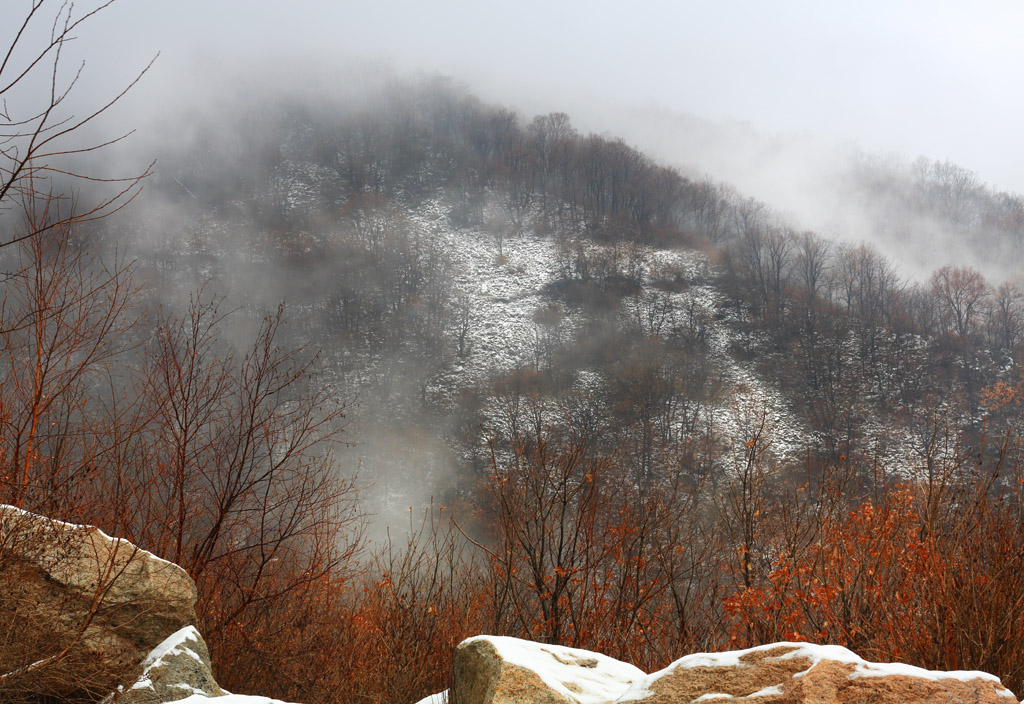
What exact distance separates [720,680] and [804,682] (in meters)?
0.41

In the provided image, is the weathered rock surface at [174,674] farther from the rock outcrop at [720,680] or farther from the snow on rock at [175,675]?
the rock outcrop at [720,680]

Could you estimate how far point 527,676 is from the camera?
3666 mm

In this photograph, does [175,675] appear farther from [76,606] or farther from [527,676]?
[527,676]

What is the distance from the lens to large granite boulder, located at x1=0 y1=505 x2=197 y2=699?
15.7 feet

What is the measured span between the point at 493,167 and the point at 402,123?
20.2 metres

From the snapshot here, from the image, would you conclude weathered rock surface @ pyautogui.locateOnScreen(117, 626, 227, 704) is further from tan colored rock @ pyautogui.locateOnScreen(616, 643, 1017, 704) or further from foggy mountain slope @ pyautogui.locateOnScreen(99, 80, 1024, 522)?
foggy mountain slope @ pyautogui.locateOnScreen(99, 80, 1024, 522)

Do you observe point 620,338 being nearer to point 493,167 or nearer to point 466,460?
point 466,460

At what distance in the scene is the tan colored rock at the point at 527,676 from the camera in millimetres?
3594

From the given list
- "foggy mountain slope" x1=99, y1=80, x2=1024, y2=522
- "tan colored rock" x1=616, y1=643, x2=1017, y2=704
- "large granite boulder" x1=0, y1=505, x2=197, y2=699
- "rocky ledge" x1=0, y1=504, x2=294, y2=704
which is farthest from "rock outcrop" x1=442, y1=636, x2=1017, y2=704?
"foggy mountain slope" x1=99, y1=80, x2=1024, y2=522

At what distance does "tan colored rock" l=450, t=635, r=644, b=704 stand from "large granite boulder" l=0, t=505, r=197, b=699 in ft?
8.59

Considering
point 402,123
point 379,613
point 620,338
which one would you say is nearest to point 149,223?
point 402,123

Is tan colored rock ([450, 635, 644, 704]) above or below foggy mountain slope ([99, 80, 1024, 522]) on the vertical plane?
below

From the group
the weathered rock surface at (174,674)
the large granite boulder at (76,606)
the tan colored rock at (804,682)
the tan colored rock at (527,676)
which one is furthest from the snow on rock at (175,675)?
the tan colored rock at (804,682)

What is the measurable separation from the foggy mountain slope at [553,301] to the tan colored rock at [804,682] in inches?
1576
